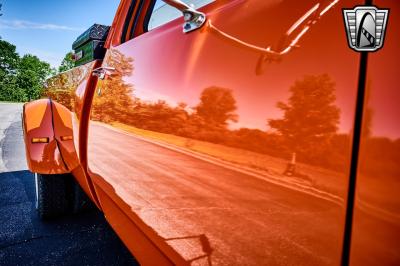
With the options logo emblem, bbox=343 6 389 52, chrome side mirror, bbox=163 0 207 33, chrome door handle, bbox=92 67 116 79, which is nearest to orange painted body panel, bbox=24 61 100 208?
chrome door handle, bbox=92 67 116 79

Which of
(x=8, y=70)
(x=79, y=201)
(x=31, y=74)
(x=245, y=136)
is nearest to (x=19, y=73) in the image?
(x=31, y=74)

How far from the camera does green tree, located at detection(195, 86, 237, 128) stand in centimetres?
77

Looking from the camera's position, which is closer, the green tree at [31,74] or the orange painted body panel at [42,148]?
the orange painted body panel at [42,148]

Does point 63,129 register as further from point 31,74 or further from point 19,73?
point 19,73

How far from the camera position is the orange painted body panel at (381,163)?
0.50 meters

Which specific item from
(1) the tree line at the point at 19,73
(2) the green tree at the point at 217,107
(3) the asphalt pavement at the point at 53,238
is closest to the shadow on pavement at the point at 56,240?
(3) the asphalt pavement at the point at 53,238

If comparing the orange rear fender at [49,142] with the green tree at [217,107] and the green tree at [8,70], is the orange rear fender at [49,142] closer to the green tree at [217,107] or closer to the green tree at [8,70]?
the green tree at [217,107]

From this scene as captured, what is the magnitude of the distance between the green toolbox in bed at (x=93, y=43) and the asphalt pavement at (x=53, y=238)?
144cm

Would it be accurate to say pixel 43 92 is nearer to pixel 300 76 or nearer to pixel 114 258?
pixel 114 258

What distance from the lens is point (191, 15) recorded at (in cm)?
89

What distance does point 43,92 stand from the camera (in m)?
3.00

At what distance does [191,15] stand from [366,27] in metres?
0.51

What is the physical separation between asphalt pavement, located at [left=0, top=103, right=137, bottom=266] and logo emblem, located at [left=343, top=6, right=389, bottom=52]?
204 centimetres

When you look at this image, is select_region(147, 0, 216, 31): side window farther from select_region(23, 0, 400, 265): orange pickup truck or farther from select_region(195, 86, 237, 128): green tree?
select_region(195, 86, 237, 128): green tree
